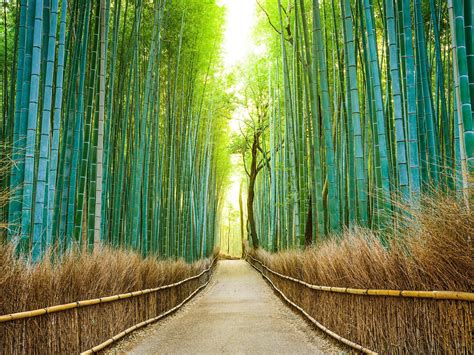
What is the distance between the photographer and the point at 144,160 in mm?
6988

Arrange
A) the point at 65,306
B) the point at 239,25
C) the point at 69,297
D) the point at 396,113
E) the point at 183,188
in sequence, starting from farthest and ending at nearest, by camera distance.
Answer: the point at 239,25
the point at 183,188
the point at 396,113
the point at 69,297
the point at 65,306

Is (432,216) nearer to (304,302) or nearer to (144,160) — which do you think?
(304,302)

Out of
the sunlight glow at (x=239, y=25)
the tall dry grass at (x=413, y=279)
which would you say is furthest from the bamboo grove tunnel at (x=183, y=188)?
the sunlight glow at (x=239, y=25)

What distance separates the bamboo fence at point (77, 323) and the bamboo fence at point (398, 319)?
1.79 meters

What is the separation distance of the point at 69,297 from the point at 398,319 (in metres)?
2.07

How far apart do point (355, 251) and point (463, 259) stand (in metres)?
1.55

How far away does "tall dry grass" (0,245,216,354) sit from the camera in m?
2.46

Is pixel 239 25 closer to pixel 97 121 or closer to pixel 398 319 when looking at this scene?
pixel 97 121

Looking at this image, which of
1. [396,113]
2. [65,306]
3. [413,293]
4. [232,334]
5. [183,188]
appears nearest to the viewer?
[413,293]

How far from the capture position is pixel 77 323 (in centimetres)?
324

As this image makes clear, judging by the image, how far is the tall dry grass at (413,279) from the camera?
6.88 feet

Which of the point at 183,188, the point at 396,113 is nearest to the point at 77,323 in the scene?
the point at 396,113

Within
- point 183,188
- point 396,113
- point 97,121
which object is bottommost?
point 396,113

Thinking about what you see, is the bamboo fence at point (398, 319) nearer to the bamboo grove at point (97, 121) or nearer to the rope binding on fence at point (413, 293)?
the rope binding on fence at point (413, 293)
